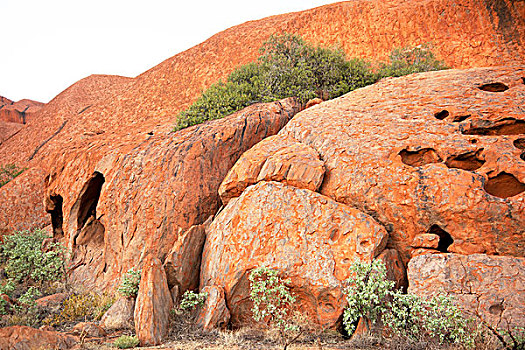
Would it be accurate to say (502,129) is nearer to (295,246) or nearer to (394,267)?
(394,267)

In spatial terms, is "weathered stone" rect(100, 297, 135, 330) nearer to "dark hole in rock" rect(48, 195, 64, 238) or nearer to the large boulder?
the large boulder

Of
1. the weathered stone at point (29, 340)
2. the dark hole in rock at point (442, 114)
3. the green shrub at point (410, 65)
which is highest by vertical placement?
the green shrub at point (410, 65)

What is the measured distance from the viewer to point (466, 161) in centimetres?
586

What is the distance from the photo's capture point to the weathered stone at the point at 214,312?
207 inches

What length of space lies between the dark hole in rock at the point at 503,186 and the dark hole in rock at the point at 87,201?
9.58m

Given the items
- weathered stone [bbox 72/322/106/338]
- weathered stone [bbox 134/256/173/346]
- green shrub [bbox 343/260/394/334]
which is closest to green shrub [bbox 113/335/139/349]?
weathered stone [bbox 134/256/173/346]

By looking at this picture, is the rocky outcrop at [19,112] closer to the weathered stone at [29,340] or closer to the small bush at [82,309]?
the small bush at [82,309]

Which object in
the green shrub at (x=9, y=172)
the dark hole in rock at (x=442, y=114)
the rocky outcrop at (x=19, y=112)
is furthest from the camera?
the rocky outcrop at (x=19, y=112)

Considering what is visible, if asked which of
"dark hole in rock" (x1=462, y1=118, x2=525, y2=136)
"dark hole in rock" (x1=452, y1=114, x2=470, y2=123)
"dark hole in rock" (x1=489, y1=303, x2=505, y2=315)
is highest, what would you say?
"dark hole in rock" (x1=452, y1=114, x2=470, y2=123)

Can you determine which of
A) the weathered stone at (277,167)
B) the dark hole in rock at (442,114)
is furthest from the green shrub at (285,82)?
the dark hole in rock at (442,114)

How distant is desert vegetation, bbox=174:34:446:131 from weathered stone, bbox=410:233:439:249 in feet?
22.2

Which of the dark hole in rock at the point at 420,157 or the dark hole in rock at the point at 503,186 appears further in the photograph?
the dark hole in rock at the point at 420,157

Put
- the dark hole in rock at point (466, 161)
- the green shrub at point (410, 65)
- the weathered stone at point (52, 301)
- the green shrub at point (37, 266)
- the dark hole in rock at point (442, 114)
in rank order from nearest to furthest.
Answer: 1. the dark hole in rock at point (466, 161)
2. the dark hole in rock at point (442, 114)
3. the weathered stone at point (52, 301)
4. the green shrub at point (37, 266)
5. the green shrub at point (410, 65)

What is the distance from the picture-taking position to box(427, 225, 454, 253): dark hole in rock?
5.59 m
